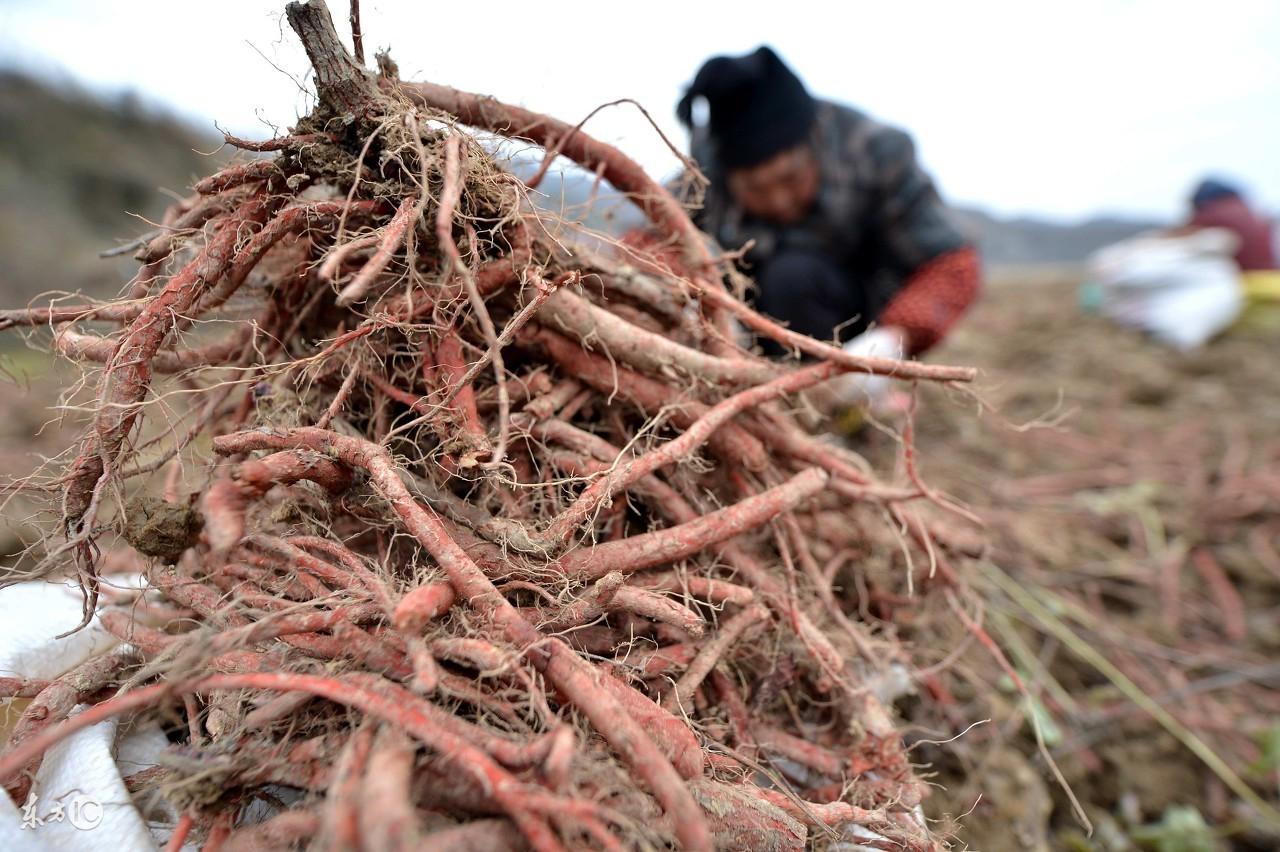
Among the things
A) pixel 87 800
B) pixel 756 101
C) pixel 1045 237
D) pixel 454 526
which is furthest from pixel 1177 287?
pixel 1045 237

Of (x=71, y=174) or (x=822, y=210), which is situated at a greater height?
(x=71, y=174)

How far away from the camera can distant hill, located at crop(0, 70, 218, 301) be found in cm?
544

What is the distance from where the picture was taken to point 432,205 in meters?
0.81

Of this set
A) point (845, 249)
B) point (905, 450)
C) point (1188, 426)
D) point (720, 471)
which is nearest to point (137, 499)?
point (720, 471)

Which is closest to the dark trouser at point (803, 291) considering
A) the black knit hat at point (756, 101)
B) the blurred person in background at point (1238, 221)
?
the black knit hat at point (756, 101)

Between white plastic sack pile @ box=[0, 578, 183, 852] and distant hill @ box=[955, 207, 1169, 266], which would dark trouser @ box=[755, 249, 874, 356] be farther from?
distant hill @ box=[955, 207, 1169, 266]

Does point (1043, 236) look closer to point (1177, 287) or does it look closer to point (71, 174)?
point (1177, 287)

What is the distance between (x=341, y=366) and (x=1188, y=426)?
334 centimetres

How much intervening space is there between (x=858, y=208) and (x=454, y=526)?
1.82 meters

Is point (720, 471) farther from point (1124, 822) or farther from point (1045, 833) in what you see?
point (1124, 822)

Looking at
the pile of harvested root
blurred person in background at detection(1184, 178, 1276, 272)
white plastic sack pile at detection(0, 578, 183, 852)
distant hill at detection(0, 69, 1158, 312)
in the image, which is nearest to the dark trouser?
the pile of harvested root

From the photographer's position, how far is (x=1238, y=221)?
4129mm

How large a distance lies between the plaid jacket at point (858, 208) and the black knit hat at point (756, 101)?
0.17 metres

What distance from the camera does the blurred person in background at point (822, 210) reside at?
178cm
